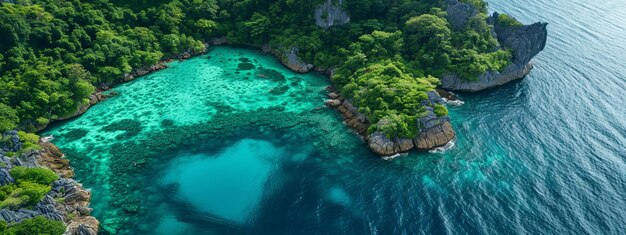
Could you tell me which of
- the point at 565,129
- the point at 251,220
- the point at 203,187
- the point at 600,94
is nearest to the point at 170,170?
the point at 203,187

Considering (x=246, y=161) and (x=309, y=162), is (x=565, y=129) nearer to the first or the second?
(x=309, y=162)

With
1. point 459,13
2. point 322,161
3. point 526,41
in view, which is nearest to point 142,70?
point 322,161

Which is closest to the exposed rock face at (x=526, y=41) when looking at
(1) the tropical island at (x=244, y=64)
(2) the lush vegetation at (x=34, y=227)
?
(1) the tropical island at (x=244, y=64)

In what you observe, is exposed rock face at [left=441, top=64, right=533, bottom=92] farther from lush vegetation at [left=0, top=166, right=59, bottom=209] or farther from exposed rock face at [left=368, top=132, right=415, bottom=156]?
lush vegetation at [left=0, top=166, right=59, bottom=209]

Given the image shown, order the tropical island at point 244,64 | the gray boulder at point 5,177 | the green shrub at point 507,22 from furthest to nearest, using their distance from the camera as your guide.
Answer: the green shrub at point 507,22
the tropical island at point 244,64
the gray boulder at point 5,177

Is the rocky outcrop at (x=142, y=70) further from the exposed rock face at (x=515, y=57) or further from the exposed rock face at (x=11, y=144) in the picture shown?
the exposed rock face at (x=515, y=57)

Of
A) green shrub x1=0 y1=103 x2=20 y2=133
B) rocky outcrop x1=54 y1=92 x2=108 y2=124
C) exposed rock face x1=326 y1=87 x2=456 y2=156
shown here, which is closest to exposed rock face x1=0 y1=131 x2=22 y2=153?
green shrub x1=0 y1=103 x2=20 y2=133
